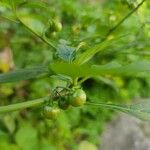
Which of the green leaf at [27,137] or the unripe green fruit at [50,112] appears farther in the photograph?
the green leaf at [27,137]

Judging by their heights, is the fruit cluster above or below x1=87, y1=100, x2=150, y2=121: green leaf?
above

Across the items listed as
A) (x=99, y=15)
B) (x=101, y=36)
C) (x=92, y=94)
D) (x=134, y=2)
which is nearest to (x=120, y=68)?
(x=134, y=2)

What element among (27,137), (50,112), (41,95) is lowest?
(27,137)

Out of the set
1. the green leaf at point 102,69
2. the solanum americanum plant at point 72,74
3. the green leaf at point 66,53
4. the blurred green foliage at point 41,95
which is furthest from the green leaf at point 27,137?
the green leaf at point 102,69

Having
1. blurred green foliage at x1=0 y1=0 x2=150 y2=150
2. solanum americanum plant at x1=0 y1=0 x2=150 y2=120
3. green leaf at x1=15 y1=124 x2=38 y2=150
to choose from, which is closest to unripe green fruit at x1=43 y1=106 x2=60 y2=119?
solanum americanum plant at x1=0 y1=0 x2=150 y2=120

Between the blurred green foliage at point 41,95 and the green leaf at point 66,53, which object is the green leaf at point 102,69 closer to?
the green leaf at point 66,53

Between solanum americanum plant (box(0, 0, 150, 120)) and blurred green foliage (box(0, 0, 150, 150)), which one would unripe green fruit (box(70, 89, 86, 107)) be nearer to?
solanum americanum plant (box(0, 0, 150, 120))

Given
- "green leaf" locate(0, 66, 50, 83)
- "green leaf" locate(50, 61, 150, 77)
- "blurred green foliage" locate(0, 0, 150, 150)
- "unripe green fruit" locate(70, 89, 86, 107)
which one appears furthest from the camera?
"blurred green foliage" locate(0, 0, 150, 150)

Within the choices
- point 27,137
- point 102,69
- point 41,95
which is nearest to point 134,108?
point 102,69

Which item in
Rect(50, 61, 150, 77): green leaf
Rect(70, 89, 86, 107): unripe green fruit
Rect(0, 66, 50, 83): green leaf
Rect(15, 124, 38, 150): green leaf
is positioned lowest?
Rect(15, 124, 38, 150): green leaf

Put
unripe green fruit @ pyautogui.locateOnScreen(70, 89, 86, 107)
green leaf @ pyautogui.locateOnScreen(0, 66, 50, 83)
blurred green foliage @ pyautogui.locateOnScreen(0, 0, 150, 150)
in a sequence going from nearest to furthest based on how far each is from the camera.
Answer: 1. unripe green fruit @ pyautogui.locateOnScreen(70, 89, 86, 107)
2. green leaf @ pyautogui.locateOnScreen(0, 66, 50, 83)
3. blurred green foliage @ pyautogui.locateOnScreen(0, 0, 150, 150)

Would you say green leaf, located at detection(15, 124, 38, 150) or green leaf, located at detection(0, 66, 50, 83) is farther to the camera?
green leaf, located at detection(15, 124, 38, 150)

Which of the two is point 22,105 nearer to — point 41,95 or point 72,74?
point 72,74
